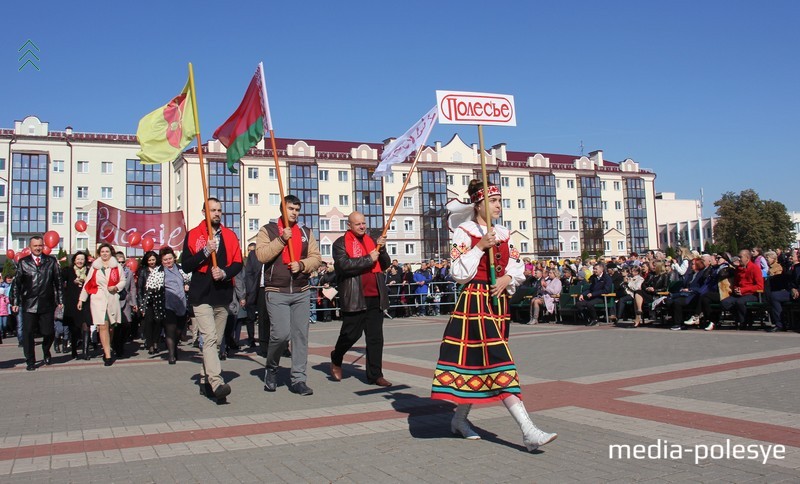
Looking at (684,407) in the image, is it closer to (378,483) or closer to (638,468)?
(638,468)

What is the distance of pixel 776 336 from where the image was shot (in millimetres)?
12773

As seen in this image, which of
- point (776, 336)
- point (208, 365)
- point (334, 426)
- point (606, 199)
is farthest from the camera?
point (606, 199)

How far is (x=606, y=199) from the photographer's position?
98.5 meters

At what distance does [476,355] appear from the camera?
17.6ft

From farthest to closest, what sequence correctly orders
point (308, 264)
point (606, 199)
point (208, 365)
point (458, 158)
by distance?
point (606, 199) < point (458, 158) < point (308, 264) < point (208, 365)

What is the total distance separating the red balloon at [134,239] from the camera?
21078 mm

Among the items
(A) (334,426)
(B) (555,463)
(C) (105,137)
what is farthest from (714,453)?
(C) (105,137)

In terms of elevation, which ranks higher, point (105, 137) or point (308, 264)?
point (105, 137)

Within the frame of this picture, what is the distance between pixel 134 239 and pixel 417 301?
33.0ft

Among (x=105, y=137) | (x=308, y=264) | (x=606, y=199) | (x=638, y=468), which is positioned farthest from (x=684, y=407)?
(x=606, y=199)

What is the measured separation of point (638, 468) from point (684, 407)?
86.3 inches

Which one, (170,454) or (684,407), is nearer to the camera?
(170,454)

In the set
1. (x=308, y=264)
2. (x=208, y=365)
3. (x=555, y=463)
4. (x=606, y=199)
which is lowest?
(x=555, y=463)

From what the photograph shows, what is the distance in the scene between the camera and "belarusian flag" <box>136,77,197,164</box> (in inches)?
351
